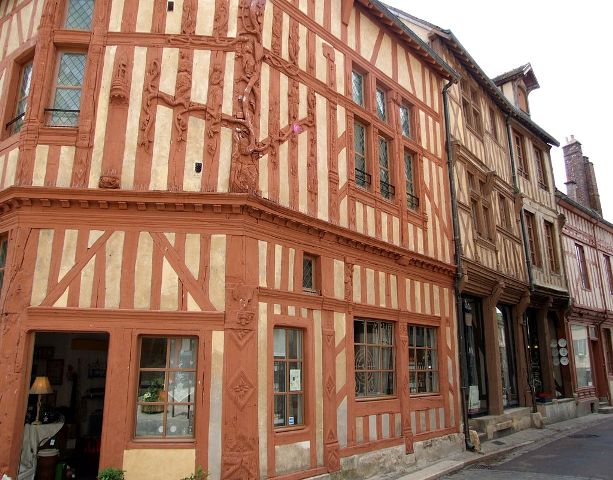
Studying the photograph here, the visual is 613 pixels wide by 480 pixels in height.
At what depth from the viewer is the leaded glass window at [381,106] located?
938 cm

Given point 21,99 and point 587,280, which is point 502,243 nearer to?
point 587,280

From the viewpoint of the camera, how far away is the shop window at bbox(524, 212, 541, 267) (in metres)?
14.3

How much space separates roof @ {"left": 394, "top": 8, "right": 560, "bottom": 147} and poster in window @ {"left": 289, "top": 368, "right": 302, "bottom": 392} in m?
8.74

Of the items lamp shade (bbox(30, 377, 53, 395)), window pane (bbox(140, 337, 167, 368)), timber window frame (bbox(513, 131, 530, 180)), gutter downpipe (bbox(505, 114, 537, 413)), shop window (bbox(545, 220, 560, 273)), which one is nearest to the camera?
window pane (bbox(140, 337, 167, 368))

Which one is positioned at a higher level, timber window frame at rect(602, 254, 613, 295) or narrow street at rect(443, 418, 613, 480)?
timber window frame at rect(602, 254, 613, 295)

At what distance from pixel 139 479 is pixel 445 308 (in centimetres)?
652

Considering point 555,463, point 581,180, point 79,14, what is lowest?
point 555,463

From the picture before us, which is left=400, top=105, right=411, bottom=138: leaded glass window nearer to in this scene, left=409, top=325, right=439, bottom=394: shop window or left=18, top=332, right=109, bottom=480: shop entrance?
left=409, top=325, right=439, bottom=394: shop window

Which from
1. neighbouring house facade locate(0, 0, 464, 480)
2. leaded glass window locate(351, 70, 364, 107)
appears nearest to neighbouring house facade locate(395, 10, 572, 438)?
leaded glass window locate(351, 70, 364, 107)

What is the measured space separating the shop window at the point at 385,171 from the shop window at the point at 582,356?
33.0 ft

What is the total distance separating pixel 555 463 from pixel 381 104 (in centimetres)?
710

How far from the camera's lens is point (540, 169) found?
1605 centimetres

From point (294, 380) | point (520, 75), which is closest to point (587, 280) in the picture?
point (520, 75)

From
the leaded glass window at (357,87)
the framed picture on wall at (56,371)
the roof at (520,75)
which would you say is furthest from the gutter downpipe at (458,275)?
the framed picture on wall at (56,371)
